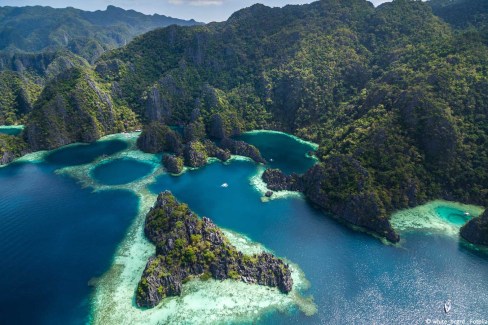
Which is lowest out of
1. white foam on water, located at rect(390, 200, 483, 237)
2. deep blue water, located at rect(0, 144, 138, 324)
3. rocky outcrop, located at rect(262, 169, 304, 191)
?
deep blue water, located at rect(0, 144, 138, 324)

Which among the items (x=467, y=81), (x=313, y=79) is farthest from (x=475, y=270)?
(x=313, y=79)

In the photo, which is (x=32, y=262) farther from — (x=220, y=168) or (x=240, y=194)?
(x=220, y=168)

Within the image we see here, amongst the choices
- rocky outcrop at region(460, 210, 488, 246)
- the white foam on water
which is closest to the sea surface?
the white foam on water

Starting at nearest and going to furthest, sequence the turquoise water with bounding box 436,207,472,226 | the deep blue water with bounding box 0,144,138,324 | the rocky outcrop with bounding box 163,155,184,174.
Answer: the deep blue water with bounding box 0,144,138,324
the turquoise water with bounding box 436,207,472,226
the rocky outcrop with bounding box 163,155,184,174

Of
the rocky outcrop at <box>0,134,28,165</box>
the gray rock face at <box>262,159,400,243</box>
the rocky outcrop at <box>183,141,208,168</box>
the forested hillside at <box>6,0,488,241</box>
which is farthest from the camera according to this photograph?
the rocky outcrop at <box>0,134,28,165</box>

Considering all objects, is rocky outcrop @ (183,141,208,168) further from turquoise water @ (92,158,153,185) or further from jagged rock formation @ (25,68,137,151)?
jagged rock formation @ (25,68,137,151)

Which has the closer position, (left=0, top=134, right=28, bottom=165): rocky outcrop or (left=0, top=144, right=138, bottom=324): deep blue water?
(left=0, top=144, right=138, bottom=324): deep blue water

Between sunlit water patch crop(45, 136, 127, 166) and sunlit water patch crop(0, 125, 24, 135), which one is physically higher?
sunlit water patch crop(0, 125, 24, 135)
